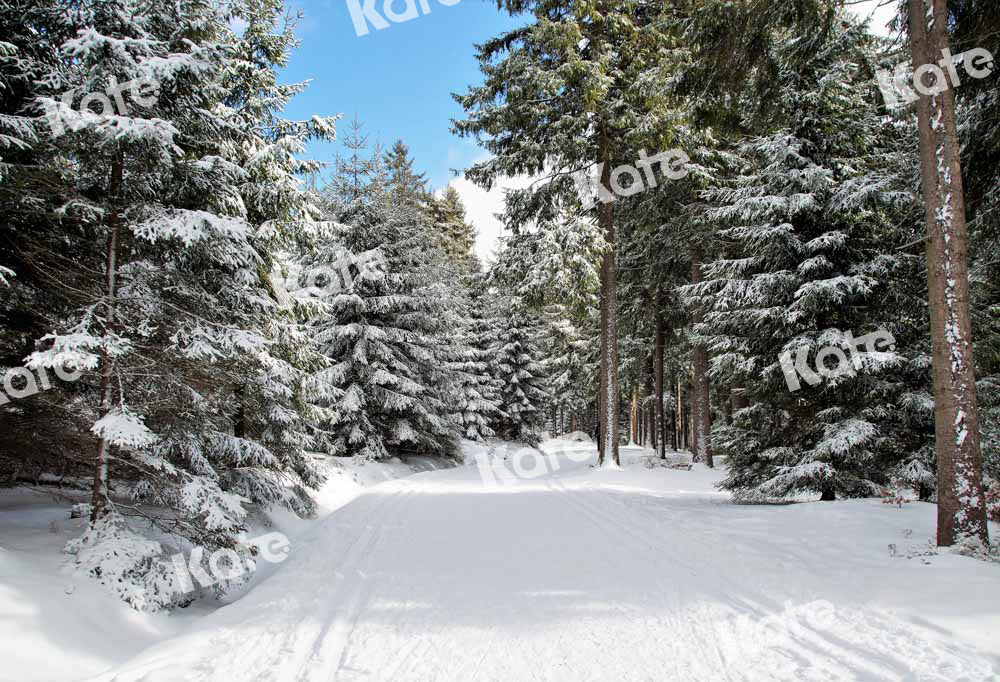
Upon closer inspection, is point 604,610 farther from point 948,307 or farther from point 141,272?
point 141,272

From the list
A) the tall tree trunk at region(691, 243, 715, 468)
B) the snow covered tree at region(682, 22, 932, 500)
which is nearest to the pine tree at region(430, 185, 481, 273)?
the tall tree trunk at region(691, 243, 715, 468)

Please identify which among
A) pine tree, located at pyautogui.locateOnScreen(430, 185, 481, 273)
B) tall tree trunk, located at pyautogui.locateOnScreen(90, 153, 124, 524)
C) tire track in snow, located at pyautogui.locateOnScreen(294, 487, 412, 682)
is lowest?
tire track in snow, located at pyautogui.locateOnScreen(294, 487, 412, 682)

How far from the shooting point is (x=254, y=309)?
7684mm

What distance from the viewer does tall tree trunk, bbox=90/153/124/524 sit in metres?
5.20

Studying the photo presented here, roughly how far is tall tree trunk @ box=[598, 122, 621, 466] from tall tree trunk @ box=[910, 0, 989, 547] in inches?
365

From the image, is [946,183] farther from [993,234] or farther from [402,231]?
[402,231]

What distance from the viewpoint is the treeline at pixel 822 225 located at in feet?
20.4

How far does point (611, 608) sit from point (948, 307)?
5194 mm

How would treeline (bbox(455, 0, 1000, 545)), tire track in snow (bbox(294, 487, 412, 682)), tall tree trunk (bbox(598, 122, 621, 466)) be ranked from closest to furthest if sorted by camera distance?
tire track in snow (bbox(294, 487, 412, 682)) < treeline (bbox(455, 0, 1000, 545)) < tall tree trunk (bbox(598, 122, 621, 466))

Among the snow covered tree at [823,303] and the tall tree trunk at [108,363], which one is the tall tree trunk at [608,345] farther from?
the tall tree trunk at [108,363]

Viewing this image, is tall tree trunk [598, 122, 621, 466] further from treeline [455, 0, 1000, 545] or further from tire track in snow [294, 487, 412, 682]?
tire track in snow [294, 487, 412, 682]

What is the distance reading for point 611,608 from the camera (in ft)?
15.6

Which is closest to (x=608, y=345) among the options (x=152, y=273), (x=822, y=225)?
(x=822, y=225)

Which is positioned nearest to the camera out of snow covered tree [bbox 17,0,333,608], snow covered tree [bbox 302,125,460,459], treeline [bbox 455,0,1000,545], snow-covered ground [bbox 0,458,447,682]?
snow-covered ground [bbox 0,458,447,682]
